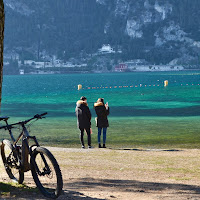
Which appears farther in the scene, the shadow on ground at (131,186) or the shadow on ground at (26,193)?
the shadow on ground at (131,186)

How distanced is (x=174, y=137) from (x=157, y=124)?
24.0ft

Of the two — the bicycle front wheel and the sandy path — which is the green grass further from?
the bicycle front wheel

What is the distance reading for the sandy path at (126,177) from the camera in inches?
291

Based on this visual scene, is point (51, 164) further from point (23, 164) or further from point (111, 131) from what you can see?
point (111, 131)

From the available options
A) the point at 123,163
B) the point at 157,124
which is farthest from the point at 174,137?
the point at 123,163

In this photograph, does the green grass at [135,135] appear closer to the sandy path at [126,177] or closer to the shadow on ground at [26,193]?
the sandy path at [126,177]

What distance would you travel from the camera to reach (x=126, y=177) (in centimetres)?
932

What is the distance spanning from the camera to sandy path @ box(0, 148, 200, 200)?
7.39 meters

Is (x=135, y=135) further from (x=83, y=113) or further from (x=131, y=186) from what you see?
(x=131, y=186)

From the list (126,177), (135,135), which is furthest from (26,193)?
(135,135)

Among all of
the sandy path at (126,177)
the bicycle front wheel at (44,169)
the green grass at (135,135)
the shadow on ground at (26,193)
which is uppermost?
the bicycle front wheel at (44,169)

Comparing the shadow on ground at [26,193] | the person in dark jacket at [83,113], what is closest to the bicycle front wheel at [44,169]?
the shadow on ground at [26,193]

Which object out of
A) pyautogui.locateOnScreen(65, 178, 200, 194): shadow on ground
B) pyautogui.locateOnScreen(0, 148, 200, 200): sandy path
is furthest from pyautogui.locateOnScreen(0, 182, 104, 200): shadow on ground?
pyautogui.locateOnScreen(65, 178, 200, 194): shadow on ground

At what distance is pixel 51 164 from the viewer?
679 cm
